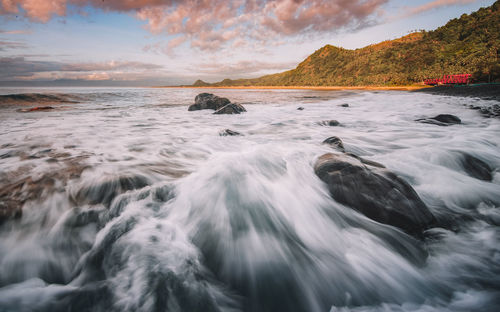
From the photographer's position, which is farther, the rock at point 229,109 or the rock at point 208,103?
the rock at point 208,103

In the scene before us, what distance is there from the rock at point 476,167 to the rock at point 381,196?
2.14 metres

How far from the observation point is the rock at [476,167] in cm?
340

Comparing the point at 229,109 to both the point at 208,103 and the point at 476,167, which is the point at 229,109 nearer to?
the point at 208,103

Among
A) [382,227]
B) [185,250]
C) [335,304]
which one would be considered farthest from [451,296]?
[185,250]

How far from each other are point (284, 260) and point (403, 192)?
1.58m

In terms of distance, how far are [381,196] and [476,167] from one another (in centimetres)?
288

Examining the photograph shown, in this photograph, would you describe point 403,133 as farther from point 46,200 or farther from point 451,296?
point 46,200

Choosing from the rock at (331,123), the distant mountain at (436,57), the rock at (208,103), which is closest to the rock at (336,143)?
the rock at (331,123)

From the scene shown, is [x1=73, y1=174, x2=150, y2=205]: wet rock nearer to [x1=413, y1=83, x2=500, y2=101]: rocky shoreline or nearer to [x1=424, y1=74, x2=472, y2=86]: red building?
[x1=413, y1=83, x2=500, y2=101]: rocky shoreline

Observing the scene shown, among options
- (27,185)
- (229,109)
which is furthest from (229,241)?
(229,109)

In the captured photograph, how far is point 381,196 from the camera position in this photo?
7.72 feet

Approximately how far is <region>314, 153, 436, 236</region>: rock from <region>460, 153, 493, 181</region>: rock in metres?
2.14

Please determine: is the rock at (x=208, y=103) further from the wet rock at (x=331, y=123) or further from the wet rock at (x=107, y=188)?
the wet rock at (x=107, y=188)

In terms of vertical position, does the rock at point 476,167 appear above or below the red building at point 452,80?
below
